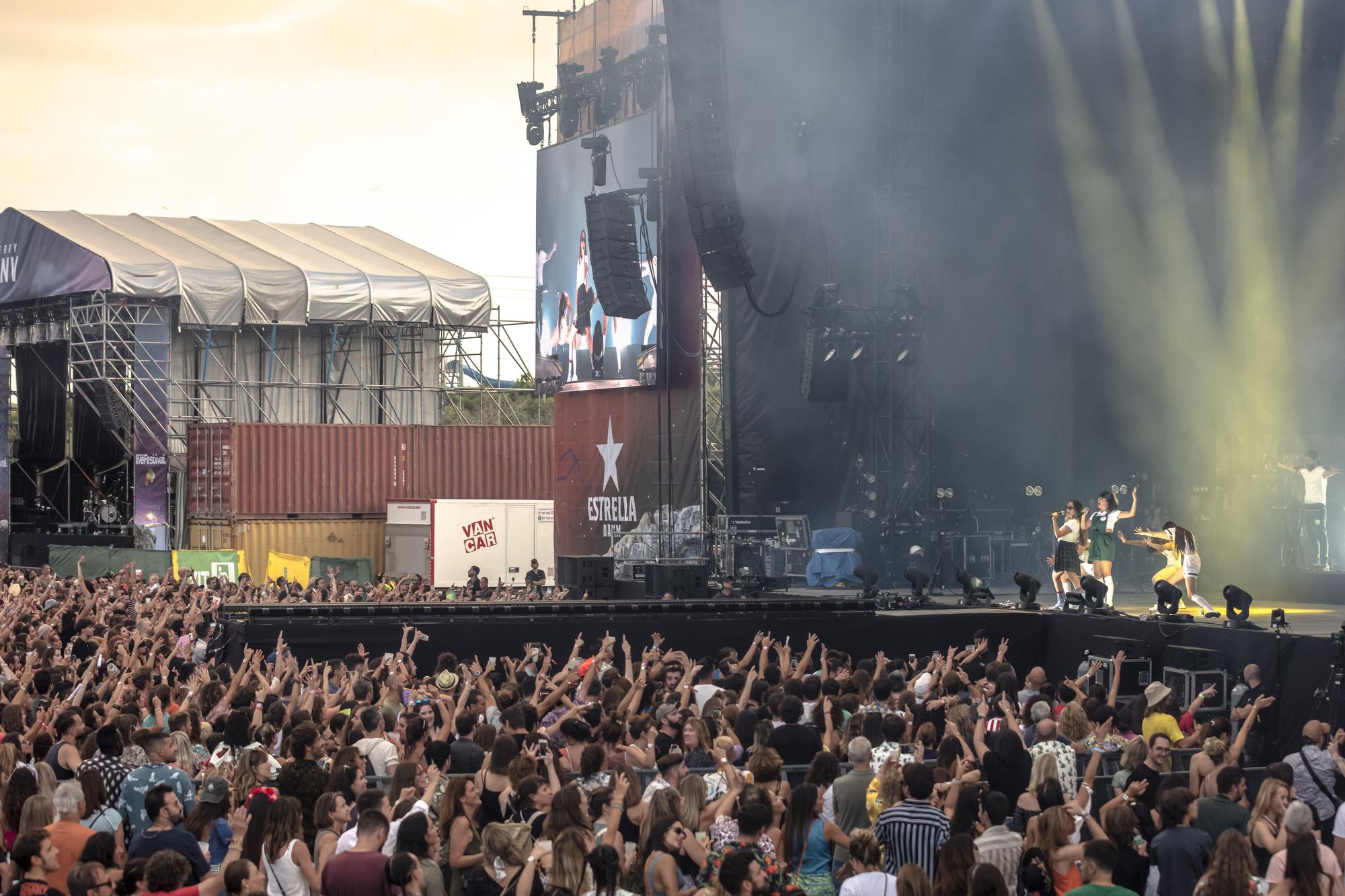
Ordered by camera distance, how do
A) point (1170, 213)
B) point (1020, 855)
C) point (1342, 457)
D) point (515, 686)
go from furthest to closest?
point (1170, 213)
point (1342, 457)
point (515, 686)
point (1020, 855)

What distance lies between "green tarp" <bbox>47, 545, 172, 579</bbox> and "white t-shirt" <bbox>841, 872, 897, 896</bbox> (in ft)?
83.5

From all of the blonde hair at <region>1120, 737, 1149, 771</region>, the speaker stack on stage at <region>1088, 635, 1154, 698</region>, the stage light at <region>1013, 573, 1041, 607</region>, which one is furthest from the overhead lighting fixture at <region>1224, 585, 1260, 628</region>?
the blonde hair at <region>1120, 737, 1149, 771</region>

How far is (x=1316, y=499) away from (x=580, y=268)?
15001mm

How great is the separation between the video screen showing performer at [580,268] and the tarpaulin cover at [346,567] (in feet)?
21.3

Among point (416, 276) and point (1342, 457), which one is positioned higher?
point (416, 276)

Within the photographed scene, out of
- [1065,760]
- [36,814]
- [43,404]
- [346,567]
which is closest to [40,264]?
[43,404]

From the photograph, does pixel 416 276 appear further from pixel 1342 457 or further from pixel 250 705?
pixel 250 705

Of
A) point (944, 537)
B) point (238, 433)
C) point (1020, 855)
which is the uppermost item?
point (238, 433)

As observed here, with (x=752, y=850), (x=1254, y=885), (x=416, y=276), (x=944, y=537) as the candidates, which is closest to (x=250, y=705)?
(x=752, y=850)

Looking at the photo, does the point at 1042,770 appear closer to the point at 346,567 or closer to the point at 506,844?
the point at 506,844

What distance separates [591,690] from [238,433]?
3164 centimetres

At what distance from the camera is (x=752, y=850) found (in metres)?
5.70

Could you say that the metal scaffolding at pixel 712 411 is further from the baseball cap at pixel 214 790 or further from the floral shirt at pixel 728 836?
the floral shirt at pixel 728 836

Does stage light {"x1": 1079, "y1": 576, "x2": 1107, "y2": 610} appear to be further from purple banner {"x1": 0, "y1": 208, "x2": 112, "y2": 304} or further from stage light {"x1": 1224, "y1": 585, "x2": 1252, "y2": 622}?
purple banner {"x1": 0, "y1": 208, "x2": 112, "y2": 304}
